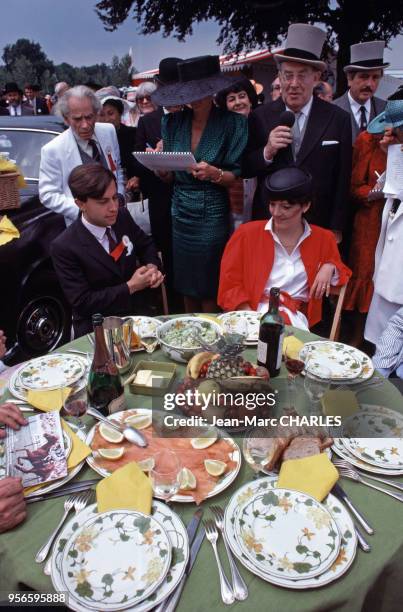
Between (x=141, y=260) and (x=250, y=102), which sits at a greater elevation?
(x=250, y=102)

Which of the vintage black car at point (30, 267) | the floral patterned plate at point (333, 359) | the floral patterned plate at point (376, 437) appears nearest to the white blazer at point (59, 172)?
the vintage black car at point (30, 267)

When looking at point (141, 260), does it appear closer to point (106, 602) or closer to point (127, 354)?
point (127, 354)

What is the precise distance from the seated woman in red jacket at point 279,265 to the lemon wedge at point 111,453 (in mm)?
1496

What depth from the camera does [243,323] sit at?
2.30 metres

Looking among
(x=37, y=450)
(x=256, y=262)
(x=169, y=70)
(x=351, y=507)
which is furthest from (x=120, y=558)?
(x=169, y=70)

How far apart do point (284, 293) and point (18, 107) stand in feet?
28.4

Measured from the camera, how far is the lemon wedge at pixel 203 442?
1456 mm

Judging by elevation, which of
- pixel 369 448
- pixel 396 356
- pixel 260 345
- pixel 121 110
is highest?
pixel 121 110

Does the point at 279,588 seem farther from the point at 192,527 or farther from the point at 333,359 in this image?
the point at 333,359

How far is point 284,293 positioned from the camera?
2791mm

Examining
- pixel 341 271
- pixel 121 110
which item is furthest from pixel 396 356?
pixel 121 110

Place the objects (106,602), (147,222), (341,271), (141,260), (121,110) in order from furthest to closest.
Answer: (121,110) < (147,222) < (141,260) < (341,271) < (106,602)

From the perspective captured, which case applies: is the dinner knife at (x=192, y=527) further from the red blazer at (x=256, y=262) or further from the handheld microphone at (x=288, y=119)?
the handheld microphone at (x=288, y=119)

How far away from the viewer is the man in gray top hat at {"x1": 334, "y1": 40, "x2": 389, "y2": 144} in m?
3.92
